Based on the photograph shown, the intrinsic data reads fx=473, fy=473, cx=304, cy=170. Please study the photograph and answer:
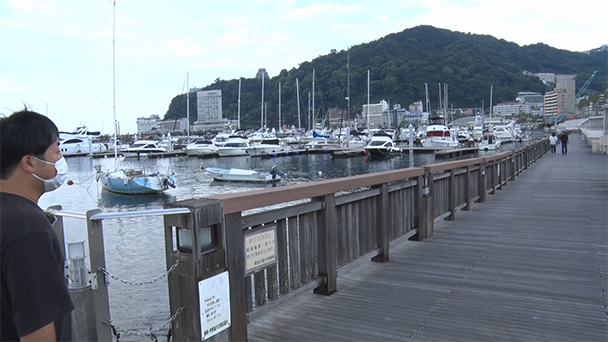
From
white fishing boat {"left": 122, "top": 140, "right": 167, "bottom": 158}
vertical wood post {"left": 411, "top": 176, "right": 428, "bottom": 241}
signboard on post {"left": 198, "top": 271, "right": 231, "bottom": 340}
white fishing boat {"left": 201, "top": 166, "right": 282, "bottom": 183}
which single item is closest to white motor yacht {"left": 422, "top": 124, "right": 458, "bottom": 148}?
white fishing boat {"left": 201, "top": 166, "right": 282, "bottom": 183}

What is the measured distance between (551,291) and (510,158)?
1317 centimetres

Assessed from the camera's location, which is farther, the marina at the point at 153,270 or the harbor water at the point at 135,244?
the harbor water at the point at 135,244

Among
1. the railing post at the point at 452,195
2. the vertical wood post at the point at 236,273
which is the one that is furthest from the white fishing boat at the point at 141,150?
the vertical wood post at the point at 236,273

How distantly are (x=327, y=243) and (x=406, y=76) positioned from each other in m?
160

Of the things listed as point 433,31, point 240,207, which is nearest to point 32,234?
point 240,207

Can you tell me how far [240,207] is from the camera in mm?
3670

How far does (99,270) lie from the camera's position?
2951 mm

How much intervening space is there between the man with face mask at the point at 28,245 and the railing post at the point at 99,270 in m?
0.84

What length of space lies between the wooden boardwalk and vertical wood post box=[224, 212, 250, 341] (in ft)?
1.25

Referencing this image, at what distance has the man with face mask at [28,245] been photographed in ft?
5.93

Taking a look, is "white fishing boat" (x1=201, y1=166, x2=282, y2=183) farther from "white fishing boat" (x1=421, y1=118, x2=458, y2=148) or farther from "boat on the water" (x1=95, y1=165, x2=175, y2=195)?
"white fishing boat" (x1=421, y1=118, x2=458, y2=148)

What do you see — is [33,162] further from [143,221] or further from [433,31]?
[433,31]

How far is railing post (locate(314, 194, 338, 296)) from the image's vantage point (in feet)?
16.2

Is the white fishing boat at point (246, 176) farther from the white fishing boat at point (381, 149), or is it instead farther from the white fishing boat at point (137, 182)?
the white fishing boat at point (381, 149)
